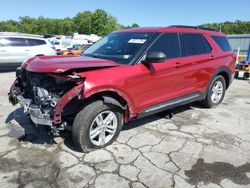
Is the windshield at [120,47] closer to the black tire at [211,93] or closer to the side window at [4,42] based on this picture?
the black tire at [211,93]

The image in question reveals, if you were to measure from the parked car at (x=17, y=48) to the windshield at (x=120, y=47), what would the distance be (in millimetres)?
6975

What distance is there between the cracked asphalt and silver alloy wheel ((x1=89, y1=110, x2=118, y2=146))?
16cm

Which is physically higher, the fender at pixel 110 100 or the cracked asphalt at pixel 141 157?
the fender at pixel 110 100

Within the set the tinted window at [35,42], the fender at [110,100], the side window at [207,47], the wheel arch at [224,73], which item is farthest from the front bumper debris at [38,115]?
the tinted window at [35,42]

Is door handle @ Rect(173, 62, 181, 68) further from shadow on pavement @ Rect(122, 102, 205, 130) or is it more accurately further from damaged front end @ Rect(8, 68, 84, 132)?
damaged front end @ Rect(8, 68, 84, 132)

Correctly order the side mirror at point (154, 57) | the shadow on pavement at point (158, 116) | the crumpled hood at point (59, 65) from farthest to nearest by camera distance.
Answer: the shadow on pavement at point (158, 116)
the side mirror at point (154, 57)
the crumpled hood at point (59, 65)

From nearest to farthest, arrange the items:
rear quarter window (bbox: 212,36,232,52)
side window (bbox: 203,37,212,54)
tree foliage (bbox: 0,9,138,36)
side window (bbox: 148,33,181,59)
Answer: side window (bbox: 148,33,181,59), side window (bbox: 203,37,212,54), rear quarter window (bbox: 212,36,232,52), tree foliage (bbox: 0,9,138,36)

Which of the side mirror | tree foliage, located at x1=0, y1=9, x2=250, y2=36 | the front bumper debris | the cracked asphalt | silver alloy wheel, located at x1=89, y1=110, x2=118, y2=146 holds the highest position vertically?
tree foliage, located at x1=0, y1=9, x2=250, y2=36

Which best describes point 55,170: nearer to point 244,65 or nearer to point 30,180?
point 30,180

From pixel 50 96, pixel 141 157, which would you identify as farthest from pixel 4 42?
pixel 141 157

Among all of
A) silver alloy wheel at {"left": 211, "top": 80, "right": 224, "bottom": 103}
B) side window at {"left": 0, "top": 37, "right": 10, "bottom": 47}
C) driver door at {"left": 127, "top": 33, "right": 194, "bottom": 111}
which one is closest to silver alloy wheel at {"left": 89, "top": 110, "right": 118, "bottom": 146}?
driver door at {"left": 127, "top": 33, "right": 194, "bottom": 111}

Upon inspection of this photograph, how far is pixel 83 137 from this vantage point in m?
3.69

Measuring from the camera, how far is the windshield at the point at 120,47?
14.1 ft

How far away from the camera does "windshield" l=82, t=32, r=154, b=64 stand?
4.31 m
